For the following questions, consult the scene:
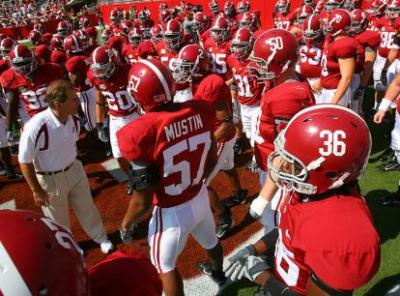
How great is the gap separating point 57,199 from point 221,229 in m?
1.88

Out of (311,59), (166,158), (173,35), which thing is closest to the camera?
(166,158)

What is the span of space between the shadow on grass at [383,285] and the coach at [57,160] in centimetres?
297

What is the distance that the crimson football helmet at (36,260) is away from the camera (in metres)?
1.14

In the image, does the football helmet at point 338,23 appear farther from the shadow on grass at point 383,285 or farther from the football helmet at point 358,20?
the shadow on grass at point 383,285

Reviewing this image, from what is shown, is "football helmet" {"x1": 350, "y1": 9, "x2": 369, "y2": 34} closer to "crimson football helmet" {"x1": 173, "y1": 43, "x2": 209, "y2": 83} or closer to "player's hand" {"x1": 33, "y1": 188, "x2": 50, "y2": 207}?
"crimson football helmet" {"x1": 173, "y1": 43, "x2": 209, "y2": 83}

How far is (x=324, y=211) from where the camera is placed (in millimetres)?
1859

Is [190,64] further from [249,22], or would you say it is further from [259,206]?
[249,22]

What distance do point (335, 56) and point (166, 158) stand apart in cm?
350

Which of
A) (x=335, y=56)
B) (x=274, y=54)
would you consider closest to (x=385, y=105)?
(x=335, y=56)

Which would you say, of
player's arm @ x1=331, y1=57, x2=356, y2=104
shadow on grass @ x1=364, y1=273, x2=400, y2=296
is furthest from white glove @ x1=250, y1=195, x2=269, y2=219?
player's arm @ x1=331, y1=57, x2=356, y2=104

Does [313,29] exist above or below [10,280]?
below

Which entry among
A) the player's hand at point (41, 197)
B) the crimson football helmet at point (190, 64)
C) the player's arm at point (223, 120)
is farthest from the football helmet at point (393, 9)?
the player's hand at point (41, 197)

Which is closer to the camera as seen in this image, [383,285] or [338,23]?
[383,285]

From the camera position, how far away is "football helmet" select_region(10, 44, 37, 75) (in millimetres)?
5273
